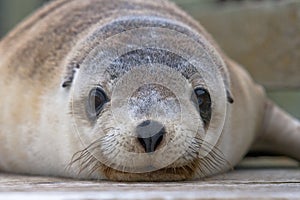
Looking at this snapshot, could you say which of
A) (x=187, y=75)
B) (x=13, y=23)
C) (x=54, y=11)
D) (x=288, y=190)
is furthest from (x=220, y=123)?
(x=13, y=23)

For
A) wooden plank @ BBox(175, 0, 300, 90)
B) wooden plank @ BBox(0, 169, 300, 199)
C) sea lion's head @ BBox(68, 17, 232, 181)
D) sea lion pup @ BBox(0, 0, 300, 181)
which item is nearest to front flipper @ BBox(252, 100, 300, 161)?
sea lion pup @ BBox(0, 0, 300, 181)

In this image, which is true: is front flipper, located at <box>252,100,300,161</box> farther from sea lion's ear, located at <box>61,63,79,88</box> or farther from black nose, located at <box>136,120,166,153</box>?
black nose, located at <box>136,120,166,153</box>

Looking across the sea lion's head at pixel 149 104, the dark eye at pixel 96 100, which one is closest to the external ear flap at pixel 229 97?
the sea lion's head at pixel 149 104

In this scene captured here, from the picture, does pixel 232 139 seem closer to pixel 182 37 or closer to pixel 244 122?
pixel 244 122

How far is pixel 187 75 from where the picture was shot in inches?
135

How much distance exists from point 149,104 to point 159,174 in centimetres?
32

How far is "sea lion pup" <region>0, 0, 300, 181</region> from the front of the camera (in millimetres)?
3166

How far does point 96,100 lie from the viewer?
3469mm

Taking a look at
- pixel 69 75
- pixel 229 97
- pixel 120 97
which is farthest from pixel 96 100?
pixel 229 97

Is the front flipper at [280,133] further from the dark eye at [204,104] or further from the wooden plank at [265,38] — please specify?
the dark eye at [204,104]

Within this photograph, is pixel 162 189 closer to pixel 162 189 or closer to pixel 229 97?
pixel 162 189

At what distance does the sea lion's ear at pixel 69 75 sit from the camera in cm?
374

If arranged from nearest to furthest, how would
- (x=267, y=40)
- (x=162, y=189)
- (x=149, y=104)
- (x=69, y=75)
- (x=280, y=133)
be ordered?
(x=162, y=189), (x=149, y=104), (x=69, y=75), (x=280, y=133), (x=267, y=40)

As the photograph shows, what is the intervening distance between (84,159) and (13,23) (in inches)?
289
